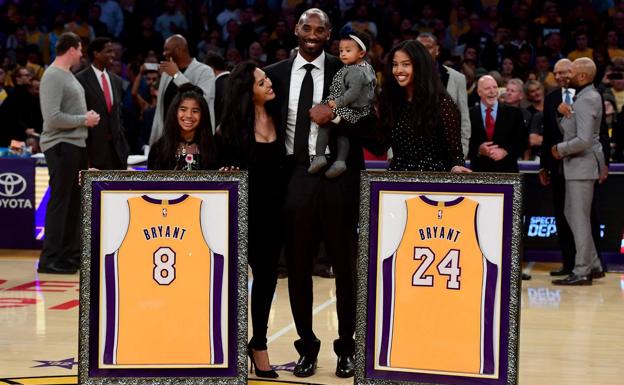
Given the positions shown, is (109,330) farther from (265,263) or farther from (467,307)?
(467,307)

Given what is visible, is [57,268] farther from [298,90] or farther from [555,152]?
[298,90]

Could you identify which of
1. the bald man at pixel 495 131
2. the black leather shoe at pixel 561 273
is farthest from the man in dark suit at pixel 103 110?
the black leather shoe at pixel 561 273

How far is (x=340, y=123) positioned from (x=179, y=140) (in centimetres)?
85

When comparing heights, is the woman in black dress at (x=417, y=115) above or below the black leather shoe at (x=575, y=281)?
above

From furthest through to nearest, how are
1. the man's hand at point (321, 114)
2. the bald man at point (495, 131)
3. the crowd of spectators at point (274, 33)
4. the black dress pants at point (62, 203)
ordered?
the crowd of spectators at point (274, 33)
the black dress pants at point (62, 203)
the bald man at point (495, 131)
the man's hand at point (321, 114)

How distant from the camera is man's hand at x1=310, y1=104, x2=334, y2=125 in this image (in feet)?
17.5

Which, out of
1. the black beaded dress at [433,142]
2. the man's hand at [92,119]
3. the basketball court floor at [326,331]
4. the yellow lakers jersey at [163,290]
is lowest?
the basketball court floor at [326,331]

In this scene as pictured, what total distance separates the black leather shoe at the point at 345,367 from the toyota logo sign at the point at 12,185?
5.42 m

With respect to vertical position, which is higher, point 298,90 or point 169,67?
point 169,67

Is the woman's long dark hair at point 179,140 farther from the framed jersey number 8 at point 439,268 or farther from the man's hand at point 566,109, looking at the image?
the man's hand at point 566,109

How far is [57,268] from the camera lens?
30.2 ft

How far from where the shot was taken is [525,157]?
35.4 ft

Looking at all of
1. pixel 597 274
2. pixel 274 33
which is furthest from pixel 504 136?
pixel 274 33

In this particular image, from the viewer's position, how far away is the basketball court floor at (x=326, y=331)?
225 inches
